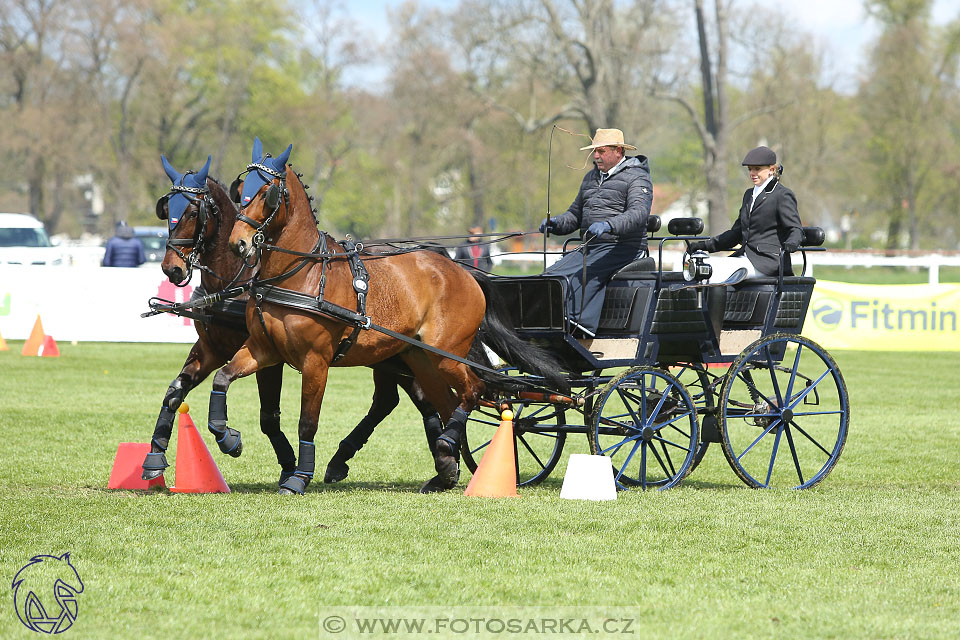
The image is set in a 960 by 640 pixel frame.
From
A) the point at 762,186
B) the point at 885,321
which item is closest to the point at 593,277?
the point at 762,186

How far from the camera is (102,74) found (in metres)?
43.8

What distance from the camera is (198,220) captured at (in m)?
7.40

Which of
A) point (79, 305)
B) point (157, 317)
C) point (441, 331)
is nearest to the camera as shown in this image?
point (441, 331)

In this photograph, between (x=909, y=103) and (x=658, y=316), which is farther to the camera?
(x=909, y=103)

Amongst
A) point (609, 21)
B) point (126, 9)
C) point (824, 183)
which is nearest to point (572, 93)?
point (609, 21)

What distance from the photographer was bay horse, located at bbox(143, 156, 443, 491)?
723 cm

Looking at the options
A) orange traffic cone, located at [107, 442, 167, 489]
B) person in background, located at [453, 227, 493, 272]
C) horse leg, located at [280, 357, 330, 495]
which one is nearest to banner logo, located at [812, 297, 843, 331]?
person in background, located at [453, 227, 493, 272]

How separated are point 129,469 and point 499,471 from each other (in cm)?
235

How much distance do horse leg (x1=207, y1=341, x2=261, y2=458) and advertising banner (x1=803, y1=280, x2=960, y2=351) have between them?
1353cm

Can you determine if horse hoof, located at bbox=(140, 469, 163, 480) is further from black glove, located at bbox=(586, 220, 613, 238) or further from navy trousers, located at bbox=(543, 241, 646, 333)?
black glove, located at bbox=(586, 220, 613, 238)

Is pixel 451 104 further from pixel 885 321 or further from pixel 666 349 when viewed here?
pixel 666 349

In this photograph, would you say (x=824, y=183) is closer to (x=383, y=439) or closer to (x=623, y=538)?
(x=383, y=439)

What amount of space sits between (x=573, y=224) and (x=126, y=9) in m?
38.0

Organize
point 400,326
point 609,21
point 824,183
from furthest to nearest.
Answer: point 824,183 → point 609,21 → point 400,326
